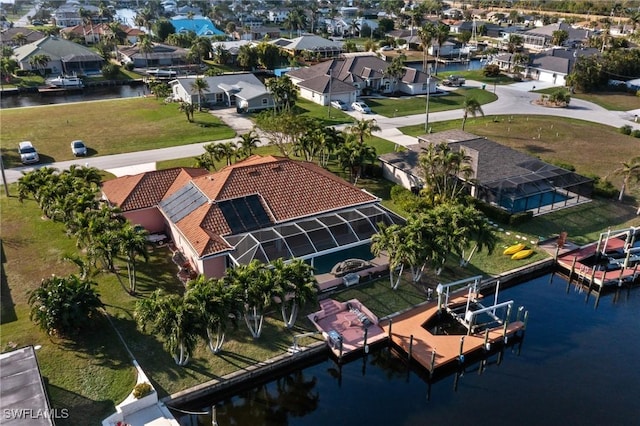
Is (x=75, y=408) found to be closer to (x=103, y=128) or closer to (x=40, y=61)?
(x=103, y=128)

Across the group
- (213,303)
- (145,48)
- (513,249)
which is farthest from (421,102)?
(213,303)

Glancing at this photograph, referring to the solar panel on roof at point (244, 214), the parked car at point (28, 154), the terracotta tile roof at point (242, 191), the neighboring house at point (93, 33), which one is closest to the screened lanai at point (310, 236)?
the solar panel on roof at point (244, 214)

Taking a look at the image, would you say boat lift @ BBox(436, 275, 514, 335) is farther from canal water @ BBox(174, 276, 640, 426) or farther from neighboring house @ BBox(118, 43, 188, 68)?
neighboring house @ BBox(118, 43, 188, 68)

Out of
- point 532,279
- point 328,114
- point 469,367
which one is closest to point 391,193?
point 532,279

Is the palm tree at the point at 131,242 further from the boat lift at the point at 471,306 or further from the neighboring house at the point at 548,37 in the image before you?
the neighboring house at the point at 548,37

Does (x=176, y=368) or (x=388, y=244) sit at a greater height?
(x=388, y=244)

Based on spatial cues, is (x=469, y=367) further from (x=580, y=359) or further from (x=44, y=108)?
(x=44, y=108)

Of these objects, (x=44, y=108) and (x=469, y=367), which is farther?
(x=44, y=108)
